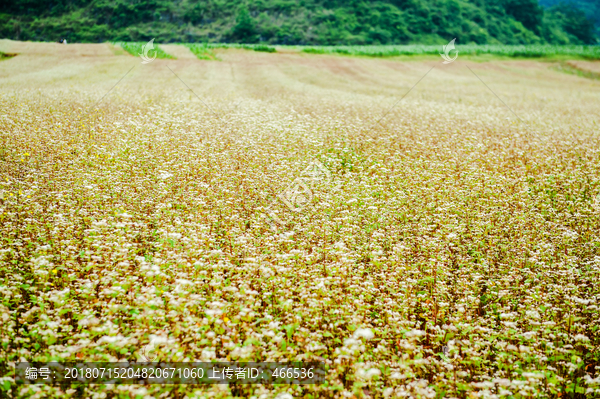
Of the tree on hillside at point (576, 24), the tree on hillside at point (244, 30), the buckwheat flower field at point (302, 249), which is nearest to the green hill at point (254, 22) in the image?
the tree on hillside at point (244, 30)

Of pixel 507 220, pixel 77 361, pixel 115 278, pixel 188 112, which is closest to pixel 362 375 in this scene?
pixel 77 361

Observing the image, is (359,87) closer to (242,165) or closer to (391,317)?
(242,165)

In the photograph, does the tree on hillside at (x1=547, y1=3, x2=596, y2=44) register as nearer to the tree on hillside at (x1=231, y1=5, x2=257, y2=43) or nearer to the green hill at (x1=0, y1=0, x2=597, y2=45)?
A: the green hill at (x1=0, y1=0, x2=597, y2=45)

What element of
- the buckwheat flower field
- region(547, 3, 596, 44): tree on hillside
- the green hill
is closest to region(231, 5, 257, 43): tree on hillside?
the green hill

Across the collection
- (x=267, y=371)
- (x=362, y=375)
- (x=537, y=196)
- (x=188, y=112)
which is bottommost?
(x=267, y=371)

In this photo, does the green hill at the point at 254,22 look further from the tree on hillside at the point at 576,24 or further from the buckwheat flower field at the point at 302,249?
the buckwheat flower field at the point at 302,249

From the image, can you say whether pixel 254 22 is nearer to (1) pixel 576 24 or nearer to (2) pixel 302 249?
(2) pixel 302 249

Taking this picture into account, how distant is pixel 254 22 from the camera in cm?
7844

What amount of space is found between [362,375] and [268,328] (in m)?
1.35

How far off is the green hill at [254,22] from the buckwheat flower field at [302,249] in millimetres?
68838

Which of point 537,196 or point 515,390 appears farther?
point 537,196

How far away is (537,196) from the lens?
360 inches

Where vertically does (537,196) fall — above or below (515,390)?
above

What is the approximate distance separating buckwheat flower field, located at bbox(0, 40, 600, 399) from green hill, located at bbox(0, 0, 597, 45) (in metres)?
68.8
